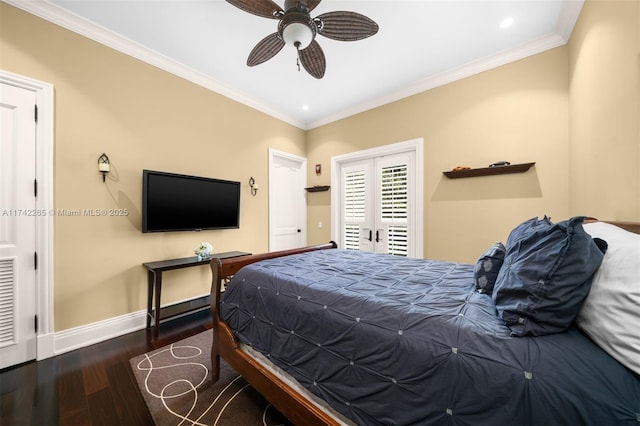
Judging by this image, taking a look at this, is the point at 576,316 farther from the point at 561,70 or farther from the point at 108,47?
the point at 108,47

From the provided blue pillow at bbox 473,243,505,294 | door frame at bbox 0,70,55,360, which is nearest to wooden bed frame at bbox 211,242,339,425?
blue pillow at bbox 473,243,505,294

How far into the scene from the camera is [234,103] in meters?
3.61

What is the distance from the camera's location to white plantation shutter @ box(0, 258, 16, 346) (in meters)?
1.96

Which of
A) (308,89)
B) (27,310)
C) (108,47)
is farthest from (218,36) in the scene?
(27,310)

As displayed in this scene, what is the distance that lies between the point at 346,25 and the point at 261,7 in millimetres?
639

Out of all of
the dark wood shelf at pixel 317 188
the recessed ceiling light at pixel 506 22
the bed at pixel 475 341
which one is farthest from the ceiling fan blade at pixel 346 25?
the dark wood shelf at pixel 317 188

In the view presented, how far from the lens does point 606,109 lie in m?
A: 1.68

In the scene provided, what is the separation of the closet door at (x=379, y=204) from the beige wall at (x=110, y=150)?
211cm

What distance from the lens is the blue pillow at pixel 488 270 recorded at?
1.28 meters

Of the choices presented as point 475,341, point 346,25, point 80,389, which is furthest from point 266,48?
point 80,389

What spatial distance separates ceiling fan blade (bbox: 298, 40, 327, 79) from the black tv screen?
188cm

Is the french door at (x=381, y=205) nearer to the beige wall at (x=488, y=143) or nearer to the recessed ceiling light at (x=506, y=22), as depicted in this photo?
the beige wall at (x=488, y=143)

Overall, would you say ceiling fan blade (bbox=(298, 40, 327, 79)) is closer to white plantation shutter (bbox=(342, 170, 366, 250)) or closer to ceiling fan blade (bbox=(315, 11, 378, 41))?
ceiling fan blade (bbox=(315, 11, 378, 41))

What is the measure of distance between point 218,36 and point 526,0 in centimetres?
289
